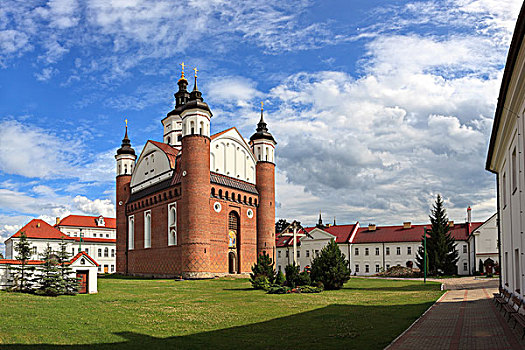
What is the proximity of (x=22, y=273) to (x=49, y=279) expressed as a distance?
55.8 inches

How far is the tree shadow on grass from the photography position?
1016cm

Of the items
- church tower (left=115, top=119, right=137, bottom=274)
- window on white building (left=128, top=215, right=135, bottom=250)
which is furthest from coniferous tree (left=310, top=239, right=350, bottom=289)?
church tower (left=115, top=119, right=137, bottom=274)

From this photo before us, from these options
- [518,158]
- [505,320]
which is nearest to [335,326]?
[505,320]

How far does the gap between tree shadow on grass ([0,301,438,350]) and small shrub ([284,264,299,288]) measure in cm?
1104

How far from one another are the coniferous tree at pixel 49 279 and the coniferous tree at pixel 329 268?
1413 cm

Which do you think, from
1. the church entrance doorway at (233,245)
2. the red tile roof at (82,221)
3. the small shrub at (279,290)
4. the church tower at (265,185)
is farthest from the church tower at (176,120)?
the small shrub at (279,290)

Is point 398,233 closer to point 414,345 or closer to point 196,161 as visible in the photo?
point 196,161

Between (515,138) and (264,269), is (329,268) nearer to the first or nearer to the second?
(264,269)

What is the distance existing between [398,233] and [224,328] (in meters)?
54.9

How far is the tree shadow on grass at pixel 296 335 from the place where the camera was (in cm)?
1016

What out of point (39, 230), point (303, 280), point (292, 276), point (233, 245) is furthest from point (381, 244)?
point (39, 230)

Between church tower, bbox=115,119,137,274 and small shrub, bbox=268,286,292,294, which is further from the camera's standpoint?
church tower, bbox=115,119,137,274

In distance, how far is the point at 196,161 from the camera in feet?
147

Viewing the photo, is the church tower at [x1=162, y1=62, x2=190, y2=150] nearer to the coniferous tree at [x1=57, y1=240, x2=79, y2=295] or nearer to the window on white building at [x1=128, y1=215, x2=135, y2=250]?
the window on white building at [x1=128, y1=215, x2=135, y2=250]
